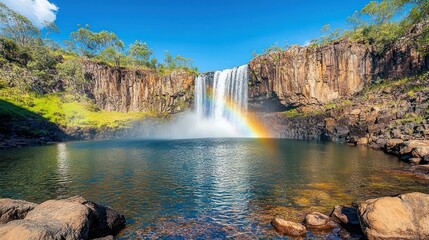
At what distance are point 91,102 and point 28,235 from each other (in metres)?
95.0

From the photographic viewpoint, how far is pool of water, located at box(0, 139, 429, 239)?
14.6 metres

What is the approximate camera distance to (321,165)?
3059cm

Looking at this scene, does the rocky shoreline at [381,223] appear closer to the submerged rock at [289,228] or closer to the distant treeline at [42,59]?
the submerged rock at [289,228]

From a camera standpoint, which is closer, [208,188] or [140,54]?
Result: [208,188]

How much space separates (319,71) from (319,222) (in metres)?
71.1

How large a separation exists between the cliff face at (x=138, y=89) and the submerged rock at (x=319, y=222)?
86.3 m

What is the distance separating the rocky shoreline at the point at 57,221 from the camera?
28.0 ft

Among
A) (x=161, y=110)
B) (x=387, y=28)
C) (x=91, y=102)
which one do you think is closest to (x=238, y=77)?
(x=161, y=110)

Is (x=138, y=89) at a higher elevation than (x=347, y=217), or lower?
higher

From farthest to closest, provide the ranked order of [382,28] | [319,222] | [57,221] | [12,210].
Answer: [382,28] → [319,222] → [12,210] → [57,221]

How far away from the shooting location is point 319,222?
13484 millimetres

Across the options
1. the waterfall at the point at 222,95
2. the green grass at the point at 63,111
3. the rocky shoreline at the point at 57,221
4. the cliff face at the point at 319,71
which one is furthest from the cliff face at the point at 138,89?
the rocky shoreline at the point at 57,221

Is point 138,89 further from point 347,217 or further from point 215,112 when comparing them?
point 347,217

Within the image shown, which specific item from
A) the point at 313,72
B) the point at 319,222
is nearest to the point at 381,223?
the point at 319,222
